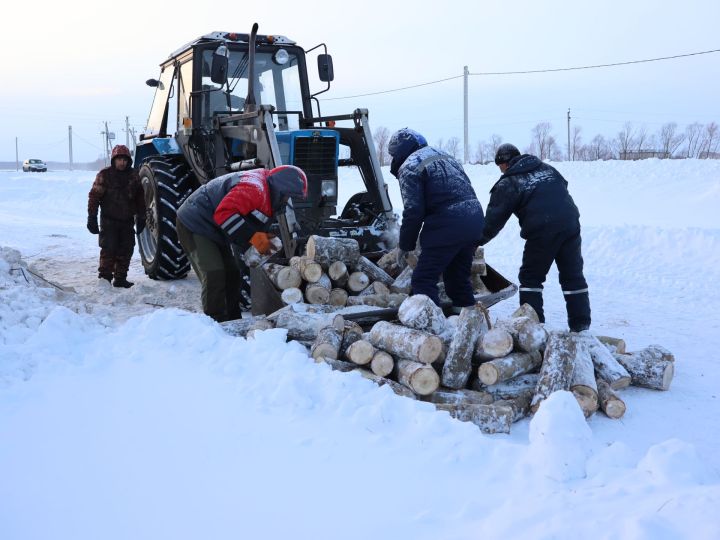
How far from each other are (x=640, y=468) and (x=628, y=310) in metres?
4.21

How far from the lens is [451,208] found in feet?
16.0

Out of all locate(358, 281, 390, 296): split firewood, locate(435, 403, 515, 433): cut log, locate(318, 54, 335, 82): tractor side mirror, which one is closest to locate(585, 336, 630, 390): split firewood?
locate(435, 403, 515, 433): cut log

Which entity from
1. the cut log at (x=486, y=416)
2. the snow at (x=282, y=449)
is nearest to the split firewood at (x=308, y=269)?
the snow at (x=282, y=449)

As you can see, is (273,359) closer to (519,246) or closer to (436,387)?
(436,387)

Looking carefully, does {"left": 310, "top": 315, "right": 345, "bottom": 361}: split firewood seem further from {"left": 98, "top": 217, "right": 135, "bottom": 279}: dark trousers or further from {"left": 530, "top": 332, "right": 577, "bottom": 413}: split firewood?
{"left": 98, "top": 217, "right": 135, "bottom": 279}: dark trousers

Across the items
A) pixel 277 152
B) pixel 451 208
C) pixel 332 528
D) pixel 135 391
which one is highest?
pixel 277 152

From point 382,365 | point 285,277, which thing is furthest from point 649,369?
point 285,277

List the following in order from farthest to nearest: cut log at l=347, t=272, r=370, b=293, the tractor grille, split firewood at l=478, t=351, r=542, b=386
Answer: the tractor grille < cut log at l=347, t=272, r=370, b=293 < split firewood at l=478, t=351, r=542, b=386

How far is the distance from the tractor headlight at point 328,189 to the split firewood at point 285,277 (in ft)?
5.91

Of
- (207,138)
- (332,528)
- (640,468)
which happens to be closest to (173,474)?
(332,528)

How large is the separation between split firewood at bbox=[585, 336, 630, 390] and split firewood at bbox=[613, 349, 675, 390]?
90 millimetres

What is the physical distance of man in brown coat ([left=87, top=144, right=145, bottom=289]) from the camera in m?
7.00

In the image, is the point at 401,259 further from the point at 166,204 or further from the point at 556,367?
the point at 166,204

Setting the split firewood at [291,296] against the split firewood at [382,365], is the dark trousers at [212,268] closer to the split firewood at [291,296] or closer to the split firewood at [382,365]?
the split firewood at [291,296]
